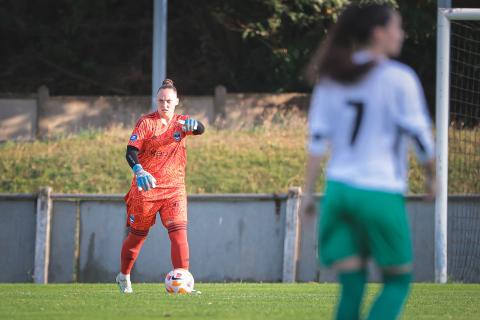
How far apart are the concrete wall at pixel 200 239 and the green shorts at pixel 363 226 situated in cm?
1135

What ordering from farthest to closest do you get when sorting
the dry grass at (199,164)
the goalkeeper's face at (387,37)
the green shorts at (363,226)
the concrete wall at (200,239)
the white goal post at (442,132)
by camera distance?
the dry grass at (199,164) < the concrete wall at (200,239) < the white goal post at (442,132) < the goalkeeper's face at (387,37) < the green shorts at (363,226)

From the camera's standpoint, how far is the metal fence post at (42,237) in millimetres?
16953

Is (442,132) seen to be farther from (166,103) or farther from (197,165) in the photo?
(197,165)

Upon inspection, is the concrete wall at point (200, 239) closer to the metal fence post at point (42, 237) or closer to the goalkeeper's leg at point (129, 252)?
the metal fence post at point (42, 237)

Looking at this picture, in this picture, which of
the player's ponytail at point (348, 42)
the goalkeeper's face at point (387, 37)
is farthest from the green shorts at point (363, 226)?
the goalkeeper's face at point (387, 37)

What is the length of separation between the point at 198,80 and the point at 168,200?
60.6ft

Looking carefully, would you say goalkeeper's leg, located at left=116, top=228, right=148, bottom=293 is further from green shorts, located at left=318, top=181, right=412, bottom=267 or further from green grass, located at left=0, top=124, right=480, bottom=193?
green grass, located at left=0, top=124, right=480, bottom=193

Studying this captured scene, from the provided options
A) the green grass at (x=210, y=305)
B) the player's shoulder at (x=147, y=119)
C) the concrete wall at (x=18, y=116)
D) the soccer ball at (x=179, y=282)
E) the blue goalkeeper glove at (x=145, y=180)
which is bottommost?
the green grass at (x=210, y=305)

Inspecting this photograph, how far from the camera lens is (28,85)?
29.0m

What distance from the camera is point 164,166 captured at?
10625 mm

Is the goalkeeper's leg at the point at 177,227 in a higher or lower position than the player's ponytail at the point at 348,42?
lower

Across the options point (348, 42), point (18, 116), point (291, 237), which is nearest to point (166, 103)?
point (348, 42)

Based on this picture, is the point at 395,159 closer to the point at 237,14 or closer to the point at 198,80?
the point at 237,14

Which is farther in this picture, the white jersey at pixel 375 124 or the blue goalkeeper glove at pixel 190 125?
the blue goalkeeper glove at pixel 190 125
